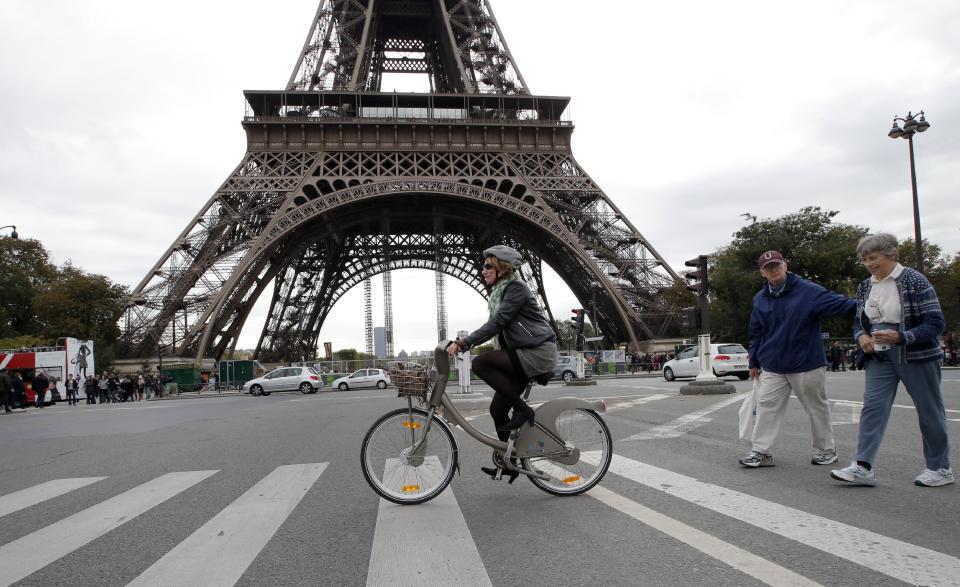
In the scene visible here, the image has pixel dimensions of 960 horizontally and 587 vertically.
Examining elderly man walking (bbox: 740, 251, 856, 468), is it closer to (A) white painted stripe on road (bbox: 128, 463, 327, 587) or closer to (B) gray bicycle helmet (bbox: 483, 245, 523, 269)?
(B) gray bicycle helmet (bbox: 483, 245, 523, 269)

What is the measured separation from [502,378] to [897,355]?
7.83ft

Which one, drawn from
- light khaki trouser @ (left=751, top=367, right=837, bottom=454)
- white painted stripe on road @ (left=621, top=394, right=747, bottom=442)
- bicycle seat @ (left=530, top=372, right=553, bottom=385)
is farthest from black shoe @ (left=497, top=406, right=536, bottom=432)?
white painted stripe on road @ (left=621, top=394, right=747, bottom=442)

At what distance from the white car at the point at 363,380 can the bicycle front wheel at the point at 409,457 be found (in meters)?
26.7

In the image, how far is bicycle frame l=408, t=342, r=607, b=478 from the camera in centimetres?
396

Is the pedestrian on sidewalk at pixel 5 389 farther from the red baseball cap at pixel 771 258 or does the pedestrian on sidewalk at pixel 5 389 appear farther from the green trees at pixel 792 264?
the green trees at pixel 792 264

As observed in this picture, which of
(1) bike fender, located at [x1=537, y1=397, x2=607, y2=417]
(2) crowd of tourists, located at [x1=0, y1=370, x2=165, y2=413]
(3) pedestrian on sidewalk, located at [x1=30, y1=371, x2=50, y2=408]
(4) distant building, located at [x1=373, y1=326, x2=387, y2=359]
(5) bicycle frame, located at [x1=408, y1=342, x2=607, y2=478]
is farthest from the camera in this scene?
(4) distant building, located at [x1=373, y1=326, x2=387, y2=359]

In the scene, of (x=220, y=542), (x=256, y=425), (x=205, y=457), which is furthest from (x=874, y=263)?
(x=256, y=425)

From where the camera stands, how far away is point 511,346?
3973 mm

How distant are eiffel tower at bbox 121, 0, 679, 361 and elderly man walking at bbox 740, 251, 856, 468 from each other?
23.4 metres

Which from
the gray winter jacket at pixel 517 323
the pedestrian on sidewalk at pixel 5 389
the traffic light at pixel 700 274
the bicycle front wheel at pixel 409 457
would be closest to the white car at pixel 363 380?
the pedestrian on sidewalk at pixel 5 389

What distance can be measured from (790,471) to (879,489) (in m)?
0.70

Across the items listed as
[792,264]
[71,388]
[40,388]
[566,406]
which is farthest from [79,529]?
[792,264]

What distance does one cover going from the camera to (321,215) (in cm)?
2917

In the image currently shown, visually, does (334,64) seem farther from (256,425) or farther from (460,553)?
(460,553)
